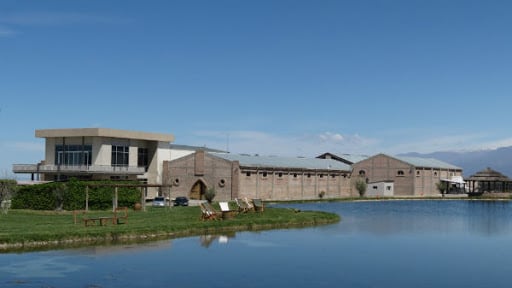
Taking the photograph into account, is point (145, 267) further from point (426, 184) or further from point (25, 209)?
point (426, 184)

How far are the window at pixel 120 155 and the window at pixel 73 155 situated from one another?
9.55ft

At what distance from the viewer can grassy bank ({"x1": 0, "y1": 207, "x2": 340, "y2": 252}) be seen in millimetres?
30625

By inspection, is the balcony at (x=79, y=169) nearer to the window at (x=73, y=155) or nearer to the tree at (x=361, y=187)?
the window at (x=73, y=155)

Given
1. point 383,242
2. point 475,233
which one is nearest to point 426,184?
→ point 475,233

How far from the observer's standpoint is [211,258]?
89.0 ft

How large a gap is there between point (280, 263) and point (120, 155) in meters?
54.4

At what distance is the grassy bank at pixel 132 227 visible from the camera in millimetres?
30625

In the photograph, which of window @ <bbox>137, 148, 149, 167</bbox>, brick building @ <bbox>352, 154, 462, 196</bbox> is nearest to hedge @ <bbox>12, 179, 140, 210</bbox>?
window @ <bbox>137, 148, 149, 167</bbox>

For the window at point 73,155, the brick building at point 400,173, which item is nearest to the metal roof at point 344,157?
the brick building at point 400,173

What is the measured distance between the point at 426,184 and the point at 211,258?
84651 millimetres

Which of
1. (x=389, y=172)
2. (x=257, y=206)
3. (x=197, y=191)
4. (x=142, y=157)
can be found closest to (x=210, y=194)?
(x=197, y=191)

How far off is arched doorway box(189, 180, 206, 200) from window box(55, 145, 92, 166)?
46.6ft

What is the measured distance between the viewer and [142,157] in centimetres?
8262

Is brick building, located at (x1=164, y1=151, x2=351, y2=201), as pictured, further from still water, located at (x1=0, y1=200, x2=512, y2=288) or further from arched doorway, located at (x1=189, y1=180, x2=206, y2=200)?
still water, located at (x1=0, y1=200, x2=512, y2=288)
